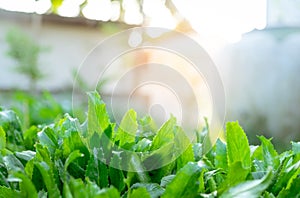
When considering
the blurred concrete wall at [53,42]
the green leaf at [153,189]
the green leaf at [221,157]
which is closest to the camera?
the green leaf at [153,189]

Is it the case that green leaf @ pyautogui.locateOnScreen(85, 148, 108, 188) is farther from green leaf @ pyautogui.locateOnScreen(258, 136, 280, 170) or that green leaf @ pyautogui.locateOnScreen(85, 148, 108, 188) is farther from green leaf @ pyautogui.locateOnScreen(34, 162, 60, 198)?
green leaf @ pyautogui.locateOnScreen(258, 136, 280, 170)

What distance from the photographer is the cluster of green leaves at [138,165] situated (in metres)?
0.52

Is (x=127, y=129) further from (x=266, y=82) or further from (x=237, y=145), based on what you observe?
(x=266, y=82)

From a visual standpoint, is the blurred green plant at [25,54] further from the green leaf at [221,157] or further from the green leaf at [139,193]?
the green leaf at [139,193]

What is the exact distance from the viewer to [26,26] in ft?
11.6

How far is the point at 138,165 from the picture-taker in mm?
585

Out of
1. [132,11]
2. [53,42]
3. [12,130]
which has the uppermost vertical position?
[132,11]

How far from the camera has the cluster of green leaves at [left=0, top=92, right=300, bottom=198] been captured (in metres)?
0.52

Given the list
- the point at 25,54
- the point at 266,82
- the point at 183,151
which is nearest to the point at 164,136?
the point at 183,151

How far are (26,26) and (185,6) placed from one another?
74.7 inches

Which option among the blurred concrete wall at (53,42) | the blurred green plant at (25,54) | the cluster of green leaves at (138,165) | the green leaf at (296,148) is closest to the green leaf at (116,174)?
the cluster of green leaves at (138,165)

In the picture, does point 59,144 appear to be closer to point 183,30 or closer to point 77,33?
point 183,30

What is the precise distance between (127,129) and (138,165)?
8 centimetres

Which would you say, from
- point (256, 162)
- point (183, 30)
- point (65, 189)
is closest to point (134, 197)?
point (65, 189)
